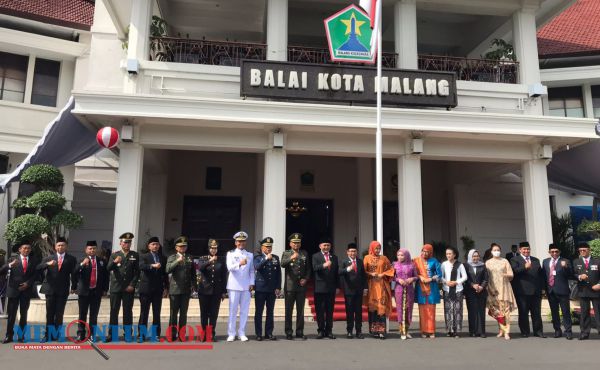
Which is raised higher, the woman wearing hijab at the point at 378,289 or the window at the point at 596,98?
the window at the point at 596,98

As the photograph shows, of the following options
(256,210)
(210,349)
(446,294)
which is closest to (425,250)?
(446,294)

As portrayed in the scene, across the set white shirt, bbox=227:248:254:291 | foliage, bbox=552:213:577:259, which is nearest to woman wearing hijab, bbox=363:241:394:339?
white shirt, bbox=227:248:254:291

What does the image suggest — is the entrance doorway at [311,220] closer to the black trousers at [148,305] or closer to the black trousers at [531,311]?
the black trousers at [531,311]

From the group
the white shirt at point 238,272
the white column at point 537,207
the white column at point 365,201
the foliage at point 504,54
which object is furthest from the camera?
the white column at point 365,201

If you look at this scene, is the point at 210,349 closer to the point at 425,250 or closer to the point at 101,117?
the point at 425,250

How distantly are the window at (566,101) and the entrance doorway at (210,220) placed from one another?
10.3 meters

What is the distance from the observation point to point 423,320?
727cm

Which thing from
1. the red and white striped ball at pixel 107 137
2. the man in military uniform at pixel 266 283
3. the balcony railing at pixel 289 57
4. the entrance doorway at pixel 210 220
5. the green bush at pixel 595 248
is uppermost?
the balcony railing at pixel 289 57

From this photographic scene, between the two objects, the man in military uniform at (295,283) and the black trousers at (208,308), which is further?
the man in military uniform at (295,283)

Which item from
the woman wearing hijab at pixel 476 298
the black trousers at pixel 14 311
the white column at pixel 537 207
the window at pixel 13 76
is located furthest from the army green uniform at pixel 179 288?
the window at pixel 13 76

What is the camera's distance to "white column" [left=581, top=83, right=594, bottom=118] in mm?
13797

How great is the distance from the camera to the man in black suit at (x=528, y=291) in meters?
7.41

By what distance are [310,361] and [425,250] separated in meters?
2.97

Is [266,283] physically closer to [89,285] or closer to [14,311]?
[89,285]
